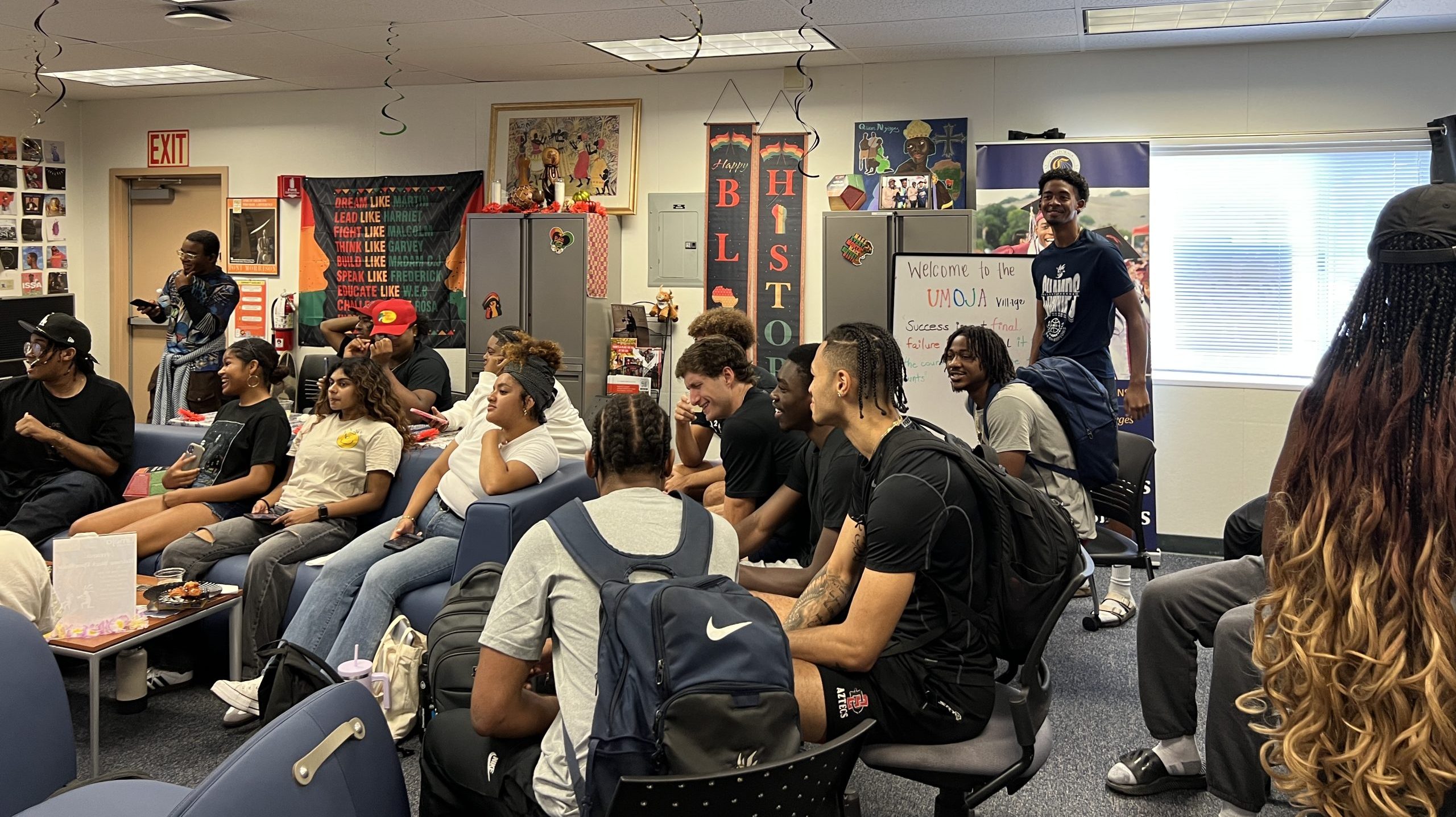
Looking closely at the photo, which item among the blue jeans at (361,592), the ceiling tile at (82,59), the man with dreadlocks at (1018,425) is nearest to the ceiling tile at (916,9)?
the man with dreadlocks at (1018,425)

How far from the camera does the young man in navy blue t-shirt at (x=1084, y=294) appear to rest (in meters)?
4.68

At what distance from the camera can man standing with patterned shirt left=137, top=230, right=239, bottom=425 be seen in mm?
5934

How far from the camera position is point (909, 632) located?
7.41 ft

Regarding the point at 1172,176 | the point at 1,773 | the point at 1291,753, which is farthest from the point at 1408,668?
the point at 1172,176

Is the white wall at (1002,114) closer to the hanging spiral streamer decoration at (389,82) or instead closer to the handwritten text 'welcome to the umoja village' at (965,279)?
the hanging spiral streamer decoration at (389,82)

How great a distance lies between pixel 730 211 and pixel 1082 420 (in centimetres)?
342

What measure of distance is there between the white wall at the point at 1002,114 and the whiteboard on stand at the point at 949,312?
3.31 ft

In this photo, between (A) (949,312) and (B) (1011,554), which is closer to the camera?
(B) (1011,554)

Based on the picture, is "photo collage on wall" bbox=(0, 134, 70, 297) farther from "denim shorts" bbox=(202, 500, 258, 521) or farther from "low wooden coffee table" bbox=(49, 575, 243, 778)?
"low wooden coffee table" bbox=(49, 575, 243, 778)

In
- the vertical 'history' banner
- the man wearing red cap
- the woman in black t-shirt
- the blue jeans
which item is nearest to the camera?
the blue jeans

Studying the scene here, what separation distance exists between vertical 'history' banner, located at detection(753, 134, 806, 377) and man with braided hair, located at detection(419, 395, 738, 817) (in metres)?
4.55

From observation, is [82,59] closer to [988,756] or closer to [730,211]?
[730,211]

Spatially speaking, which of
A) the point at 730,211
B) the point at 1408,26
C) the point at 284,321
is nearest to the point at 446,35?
the point at 730,211

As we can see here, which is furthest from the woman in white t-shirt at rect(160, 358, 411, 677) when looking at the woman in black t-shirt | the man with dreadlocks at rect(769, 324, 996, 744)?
the man with dreadlocks at rect(769, 324, 996, 744)
